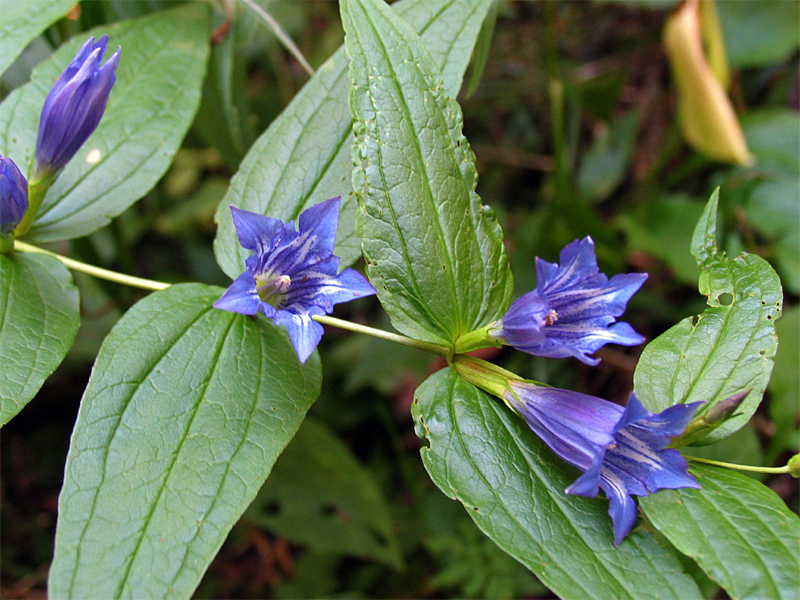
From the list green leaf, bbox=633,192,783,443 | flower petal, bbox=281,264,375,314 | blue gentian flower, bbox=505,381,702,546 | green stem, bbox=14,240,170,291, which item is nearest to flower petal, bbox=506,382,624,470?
blue gentian flower, bbox=505,381,702,546

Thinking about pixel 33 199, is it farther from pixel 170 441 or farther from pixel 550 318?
pixel 550 318

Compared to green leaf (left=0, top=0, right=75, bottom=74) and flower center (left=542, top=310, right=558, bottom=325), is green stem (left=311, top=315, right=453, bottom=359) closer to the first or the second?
flower center (left=542, top=310, right=558, bottom=325)

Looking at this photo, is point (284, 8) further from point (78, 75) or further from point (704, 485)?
point (704, 485)

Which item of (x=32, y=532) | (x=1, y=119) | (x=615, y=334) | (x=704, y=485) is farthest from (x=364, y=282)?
(x=32, y=532)

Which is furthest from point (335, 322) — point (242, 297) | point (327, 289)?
point (242, 297)

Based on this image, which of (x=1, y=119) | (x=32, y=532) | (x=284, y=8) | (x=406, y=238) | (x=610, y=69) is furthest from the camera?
(x=610, y=69)

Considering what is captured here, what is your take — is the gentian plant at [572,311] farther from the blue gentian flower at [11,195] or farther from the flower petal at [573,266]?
the blue gentian flower at [11,195]
